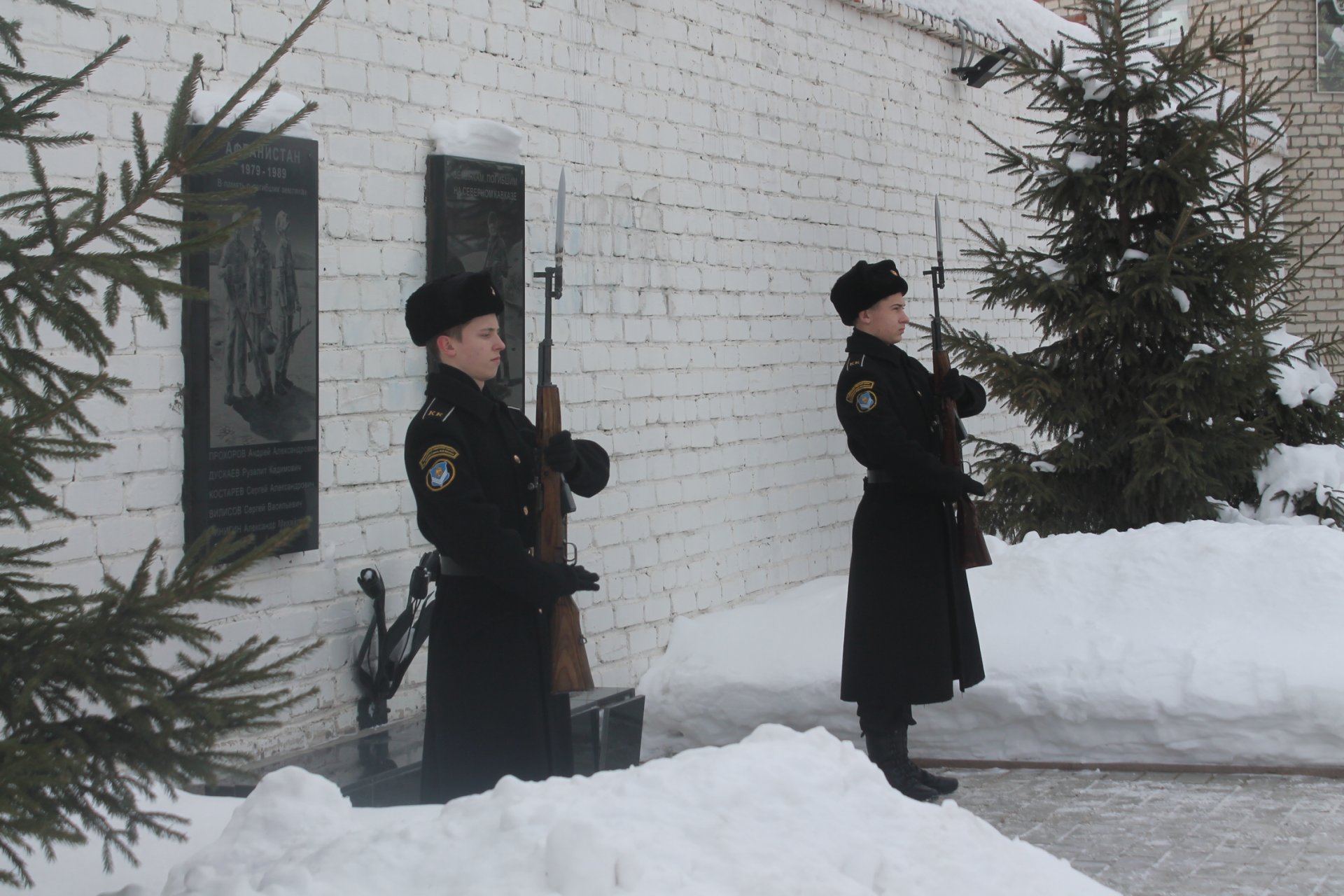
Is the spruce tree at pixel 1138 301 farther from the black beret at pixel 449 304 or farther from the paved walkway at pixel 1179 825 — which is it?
the black beret at pixel 449 304

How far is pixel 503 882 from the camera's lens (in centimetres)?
234

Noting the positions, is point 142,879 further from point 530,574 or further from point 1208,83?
point 1208,83

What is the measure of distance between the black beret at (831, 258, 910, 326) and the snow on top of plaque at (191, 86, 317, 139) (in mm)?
1830

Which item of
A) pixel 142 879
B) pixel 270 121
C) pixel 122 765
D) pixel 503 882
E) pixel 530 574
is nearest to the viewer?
pixel 122 765

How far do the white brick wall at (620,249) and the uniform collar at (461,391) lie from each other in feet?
3.28

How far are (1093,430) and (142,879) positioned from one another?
239 inches

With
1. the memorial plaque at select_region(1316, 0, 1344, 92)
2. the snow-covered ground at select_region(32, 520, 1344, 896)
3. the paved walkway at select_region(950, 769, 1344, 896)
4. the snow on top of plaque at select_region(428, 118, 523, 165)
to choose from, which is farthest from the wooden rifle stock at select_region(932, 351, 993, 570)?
the memorial plaque at select_region(1316, 0, 1344, 92)

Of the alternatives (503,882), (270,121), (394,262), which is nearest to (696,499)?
(394,262)

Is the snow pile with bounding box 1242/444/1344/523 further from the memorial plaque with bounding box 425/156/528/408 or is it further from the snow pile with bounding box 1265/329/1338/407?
the memorial plaque with bounding box 425/156/528/408

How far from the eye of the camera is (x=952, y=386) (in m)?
5.15

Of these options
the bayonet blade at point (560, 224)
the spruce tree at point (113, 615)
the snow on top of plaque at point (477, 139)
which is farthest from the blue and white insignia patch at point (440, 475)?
the snow on top of plaque at point (477, 139)

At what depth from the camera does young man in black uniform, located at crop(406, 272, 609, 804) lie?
359 cm

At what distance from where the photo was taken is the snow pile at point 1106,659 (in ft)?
17.3

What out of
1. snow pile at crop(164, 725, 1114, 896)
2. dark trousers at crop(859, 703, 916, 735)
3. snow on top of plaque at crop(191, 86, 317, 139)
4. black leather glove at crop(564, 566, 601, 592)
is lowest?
dark trousers at crop(859, 703, 916, 735)
